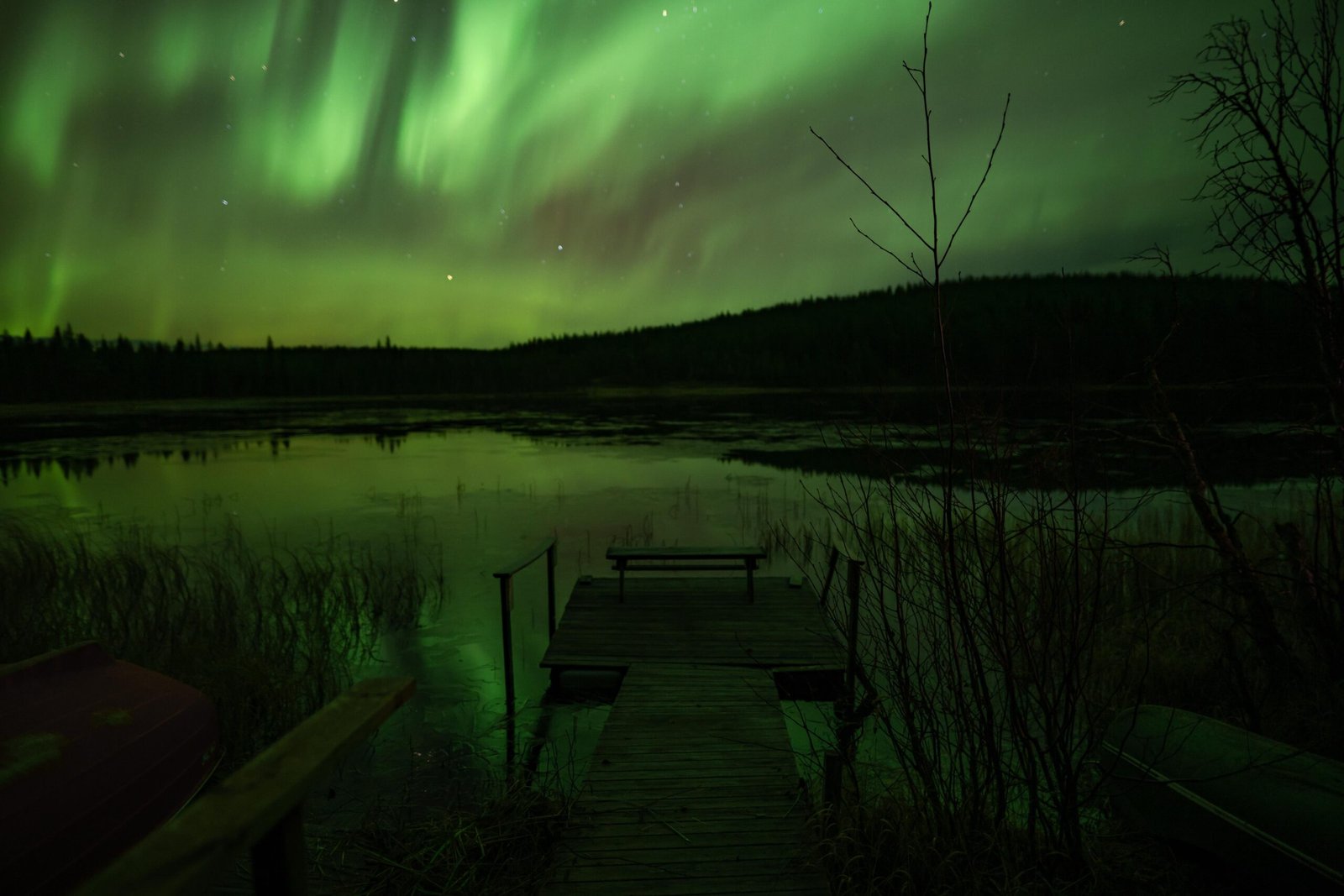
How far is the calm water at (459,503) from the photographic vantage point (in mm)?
7786

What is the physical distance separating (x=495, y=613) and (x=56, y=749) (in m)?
6.22

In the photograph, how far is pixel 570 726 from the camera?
6652 millimetres

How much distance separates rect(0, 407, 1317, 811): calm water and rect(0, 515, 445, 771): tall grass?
2.10 ft

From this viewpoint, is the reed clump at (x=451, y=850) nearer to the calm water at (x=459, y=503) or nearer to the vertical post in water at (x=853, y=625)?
the calm water at (x=459, y=503)

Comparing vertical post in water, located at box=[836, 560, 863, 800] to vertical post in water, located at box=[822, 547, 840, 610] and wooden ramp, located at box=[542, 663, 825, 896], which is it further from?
wooden ramp, located at box=[542, 663, 825, 896]

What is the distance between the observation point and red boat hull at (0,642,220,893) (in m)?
3.45

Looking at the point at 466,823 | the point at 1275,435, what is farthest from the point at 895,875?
the point at 1275,435

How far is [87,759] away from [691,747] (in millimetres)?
3680

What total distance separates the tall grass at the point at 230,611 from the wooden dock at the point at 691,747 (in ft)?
8.88

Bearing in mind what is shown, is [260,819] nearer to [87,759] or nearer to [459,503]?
[87,759]

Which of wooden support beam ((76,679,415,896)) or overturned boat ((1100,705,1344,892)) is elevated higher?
wooden support beam ((76,679,415,896))

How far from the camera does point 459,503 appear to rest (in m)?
18.0

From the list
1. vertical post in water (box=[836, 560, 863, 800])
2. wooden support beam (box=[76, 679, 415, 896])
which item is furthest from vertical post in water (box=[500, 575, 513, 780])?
wooden support beam (box=[76, 679, 415, 896])

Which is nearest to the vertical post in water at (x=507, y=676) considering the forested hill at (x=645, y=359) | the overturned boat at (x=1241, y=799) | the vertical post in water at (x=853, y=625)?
the vertical post in water at (x=853, y=625)
